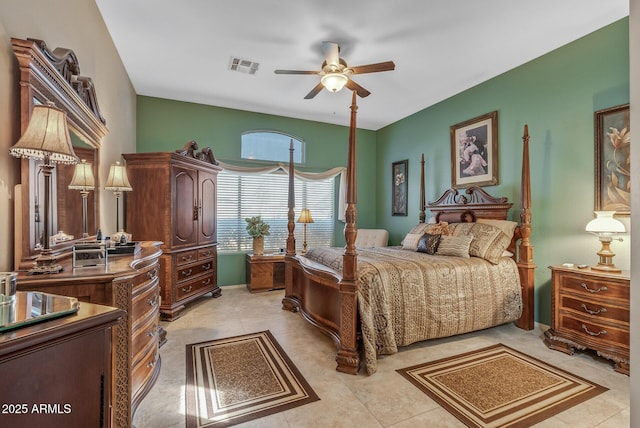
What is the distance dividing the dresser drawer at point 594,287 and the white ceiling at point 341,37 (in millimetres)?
2327

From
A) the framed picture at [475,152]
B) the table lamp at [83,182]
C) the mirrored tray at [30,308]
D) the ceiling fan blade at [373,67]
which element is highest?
the ceiling fan blade at [373,67]

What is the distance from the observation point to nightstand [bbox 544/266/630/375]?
235 cm

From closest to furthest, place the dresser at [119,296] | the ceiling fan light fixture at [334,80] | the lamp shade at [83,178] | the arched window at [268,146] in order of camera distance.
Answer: the dresser at [119,296], the lamp shade at [83,178], the ceiling fan light fixture at [334,80], the arched window at [268,146]

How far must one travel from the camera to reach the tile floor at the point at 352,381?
1.82 meters

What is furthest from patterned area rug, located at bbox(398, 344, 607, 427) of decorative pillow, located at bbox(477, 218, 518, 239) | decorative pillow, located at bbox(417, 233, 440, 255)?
decorative pillow, located at bbox(477, 218, 518, 239)

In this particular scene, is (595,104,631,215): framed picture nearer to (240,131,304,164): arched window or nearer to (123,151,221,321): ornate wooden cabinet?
(240,131,304,164): arched window

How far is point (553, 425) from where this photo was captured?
179 cm

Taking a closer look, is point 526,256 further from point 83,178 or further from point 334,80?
point 83,178

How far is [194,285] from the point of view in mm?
3865

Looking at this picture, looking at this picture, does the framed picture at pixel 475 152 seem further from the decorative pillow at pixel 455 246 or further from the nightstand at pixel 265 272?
the nightstand at pixel 265 272

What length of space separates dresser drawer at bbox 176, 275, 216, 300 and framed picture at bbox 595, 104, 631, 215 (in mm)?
4483

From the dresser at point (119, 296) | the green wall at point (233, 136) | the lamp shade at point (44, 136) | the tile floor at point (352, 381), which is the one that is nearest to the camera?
the lamp shade at point (44, 136)

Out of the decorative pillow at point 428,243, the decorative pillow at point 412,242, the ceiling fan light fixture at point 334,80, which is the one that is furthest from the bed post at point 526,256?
the ceiling fan light fixture at point 334,80

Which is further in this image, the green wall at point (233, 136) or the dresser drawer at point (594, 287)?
the green wall at point (233, 136)
